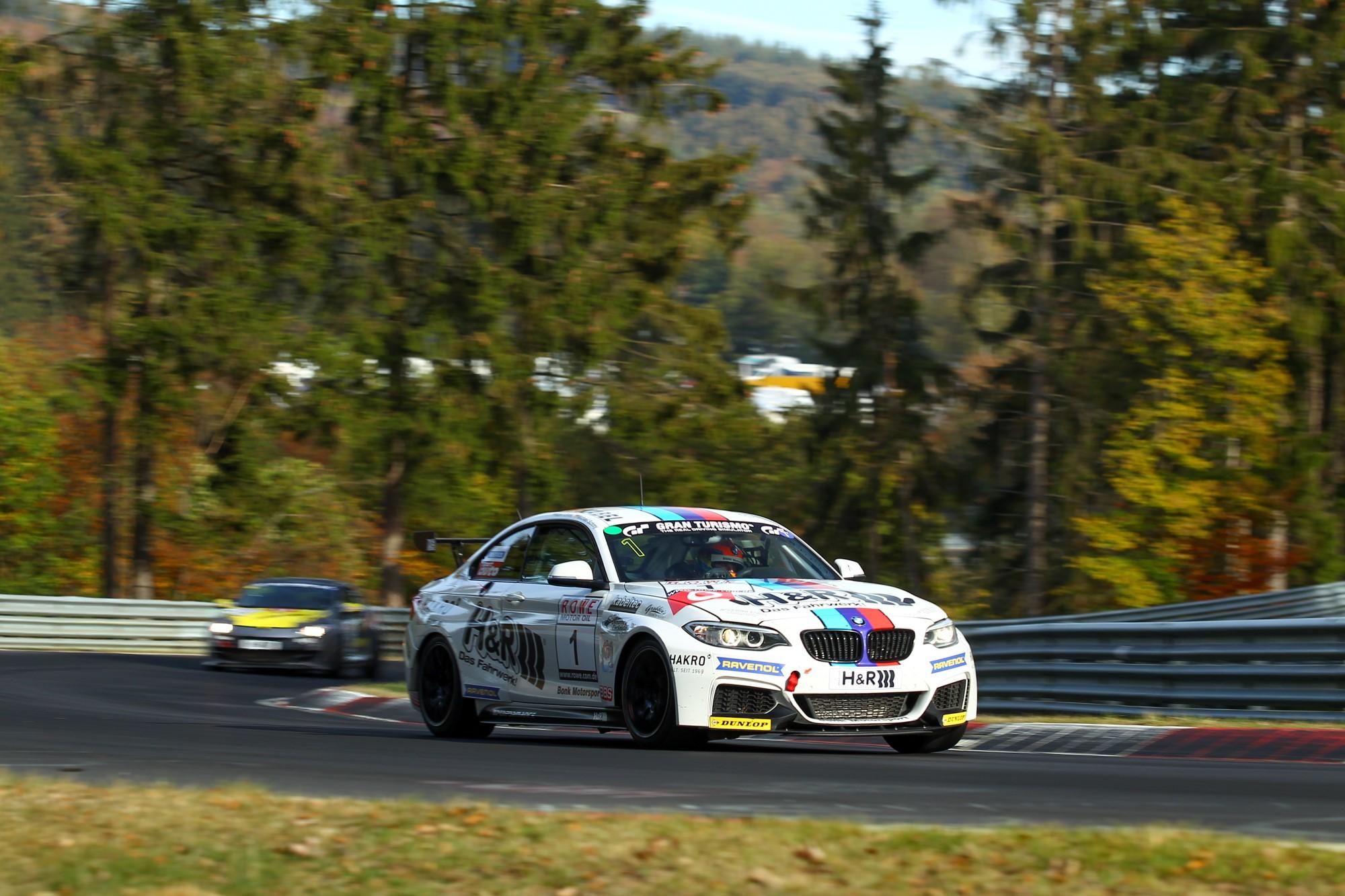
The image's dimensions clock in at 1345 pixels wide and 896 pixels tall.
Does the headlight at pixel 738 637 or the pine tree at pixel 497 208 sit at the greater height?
the pine tree at pixel 497 208

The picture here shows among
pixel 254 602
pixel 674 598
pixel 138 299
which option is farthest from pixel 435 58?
pixel 674 598

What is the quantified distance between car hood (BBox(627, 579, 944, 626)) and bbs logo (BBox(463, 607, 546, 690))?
1077 mm

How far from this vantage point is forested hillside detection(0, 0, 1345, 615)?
1469 inches

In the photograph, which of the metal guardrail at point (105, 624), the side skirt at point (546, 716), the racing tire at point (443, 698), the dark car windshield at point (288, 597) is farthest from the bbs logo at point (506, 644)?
the metal guardrail at point (105, 624)

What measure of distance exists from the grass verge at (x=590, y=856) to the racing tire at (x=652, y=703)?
3447mm

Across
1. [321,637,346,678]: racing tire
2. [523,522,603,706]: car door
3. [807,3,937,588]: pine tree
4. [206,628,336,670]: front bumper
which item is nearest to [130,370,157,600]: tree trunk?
[807,3,937,588]: pine tree

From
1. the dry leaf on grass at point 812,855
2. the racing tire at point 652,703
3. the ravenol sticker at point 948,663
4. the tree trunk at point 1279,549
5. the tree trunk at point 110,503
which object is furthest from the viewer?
the tree trunk at point 110,503

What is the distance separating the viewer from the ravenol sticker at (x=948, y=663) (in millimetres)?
11312

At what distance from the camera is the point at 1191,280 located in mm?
37094

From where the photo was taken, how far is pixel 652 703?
11.4 m

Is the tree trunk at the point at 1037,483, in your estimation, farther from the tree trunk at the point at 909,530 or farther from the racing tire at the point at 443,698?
the racing tire at the point at 443,698

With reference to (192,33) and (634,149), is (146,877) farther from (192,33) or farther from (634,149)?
(634,149)

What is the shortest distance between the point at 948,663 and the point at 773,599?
1.11 meters

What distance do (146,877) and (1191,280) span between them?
33171 mm
